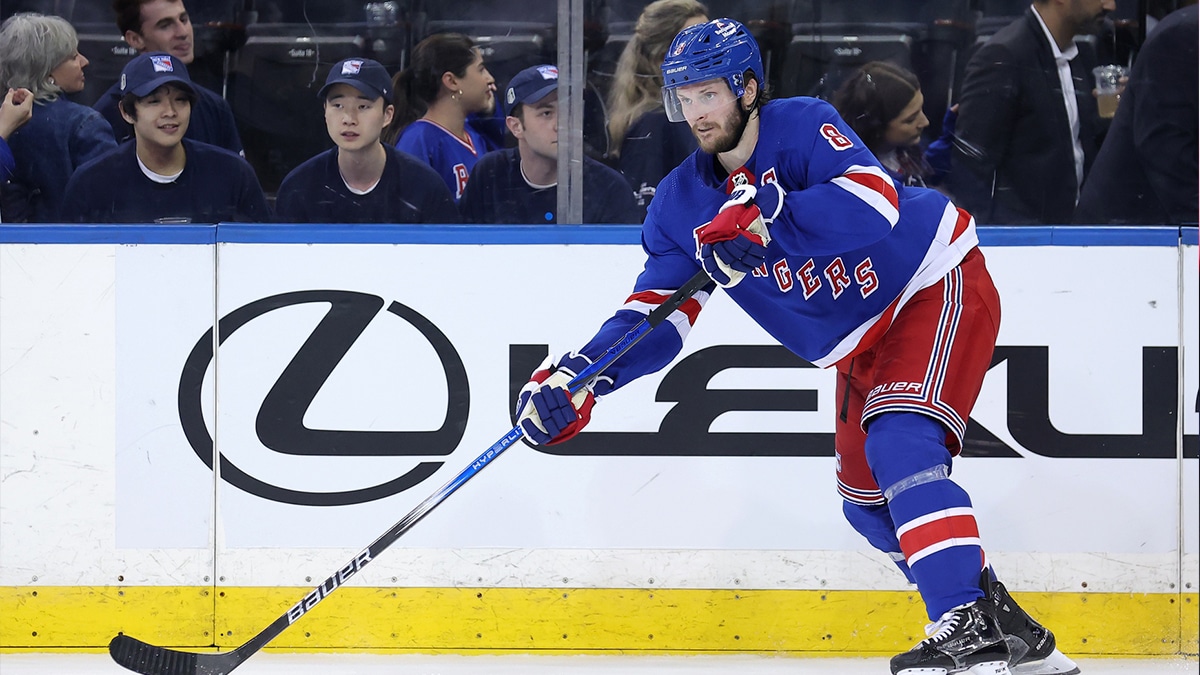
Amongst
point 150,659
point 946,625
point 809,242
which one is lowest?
point 150,659

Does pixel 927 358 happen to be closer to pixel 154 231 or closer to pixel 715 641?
pixel 715 641

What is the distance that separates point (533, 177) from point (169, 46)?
3.07 feet

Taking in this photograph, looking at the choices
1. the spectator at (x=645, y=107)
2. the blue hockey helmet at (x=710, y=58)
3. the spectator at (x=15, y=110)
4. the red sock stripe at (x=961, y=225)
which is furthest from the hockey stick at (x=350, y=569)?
the spectator at (x=15, y=110)

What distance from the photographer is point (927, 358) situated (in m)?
2.29

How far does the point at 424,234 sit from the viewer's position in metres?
2.93

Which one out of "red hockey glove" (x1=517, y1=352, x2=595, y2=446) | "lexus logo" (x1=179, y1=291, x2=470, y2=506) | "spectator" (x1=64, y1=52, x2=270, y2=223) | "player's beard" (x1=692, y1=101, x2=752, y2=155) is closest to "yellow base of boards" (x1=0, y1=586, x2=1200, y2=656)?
"lexus logo" (x1=179, y1=291, x2=470, y2=506)

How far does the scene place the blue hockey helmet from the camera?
7.41 ft

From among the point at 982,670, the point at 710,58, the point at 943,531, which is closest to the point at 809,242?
the point at 710,58

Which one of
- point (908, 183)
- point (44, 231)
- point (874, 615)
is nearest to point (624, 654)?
point (874, 615)

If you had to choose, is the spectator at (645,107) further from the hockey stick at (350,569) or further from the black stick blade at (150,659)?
the black stick blade at (150,659)

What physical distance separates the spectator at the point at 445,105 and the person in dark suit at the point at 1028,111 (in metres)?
1.16

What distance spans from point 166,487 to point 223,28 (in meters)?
1.10

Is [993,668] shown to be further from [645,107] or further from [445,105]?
[445,105]

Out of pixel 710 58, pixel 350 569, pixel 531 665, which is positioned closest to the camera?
pixel 710 58
